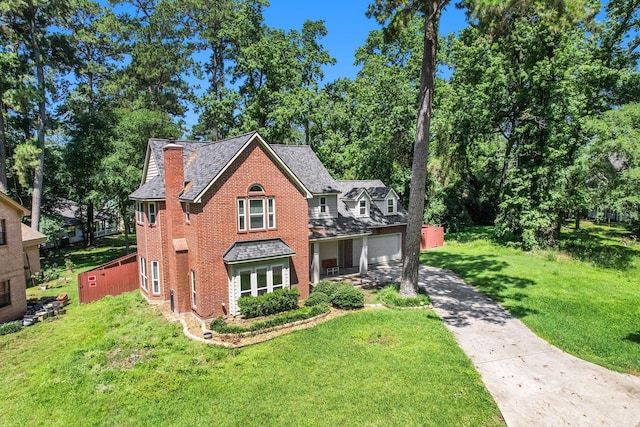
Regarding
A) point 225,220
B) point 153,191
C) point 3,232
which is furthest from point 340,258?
point 3,232

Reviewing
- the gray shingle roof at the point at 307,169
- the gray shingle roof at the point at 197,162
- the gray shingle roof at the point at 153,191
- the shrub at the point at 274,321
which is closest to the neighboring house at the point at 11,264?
the gray shingle roof at the point at 153,191

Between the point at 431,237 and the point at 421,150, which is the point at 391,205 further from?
the point at 421,150

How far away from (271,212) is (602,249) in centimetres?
2575

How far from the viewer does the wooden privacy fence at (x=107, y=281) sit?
65.6 ft

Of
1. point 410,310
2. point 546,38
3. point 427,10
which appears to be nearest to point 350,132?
point 546,38

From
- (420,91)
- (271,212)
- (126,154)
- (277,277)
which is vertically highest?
(420,91)

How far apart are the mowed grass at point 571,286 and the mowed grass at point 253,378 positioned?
450cm

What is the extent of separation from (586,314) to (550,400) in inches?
300

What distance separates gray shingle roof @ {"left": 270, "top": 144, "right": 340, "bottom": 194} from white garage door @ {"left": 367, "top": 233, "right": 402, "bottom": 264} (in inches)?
225

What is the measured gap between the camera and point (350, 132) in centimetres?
4134

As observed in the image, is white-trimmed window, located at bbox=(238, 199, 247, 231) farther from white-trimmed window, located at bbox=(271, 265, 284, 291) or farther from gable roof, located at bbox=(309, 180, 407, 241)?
gable roof, located at bbox=(309, 180, 407, 241)

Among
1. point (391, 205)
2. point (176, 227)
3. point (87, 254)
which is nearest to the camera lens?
point (176, 227)

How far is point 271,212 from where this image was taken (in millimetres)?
17641

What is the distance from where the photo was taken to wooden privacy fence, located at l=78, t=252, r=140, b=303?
20.0m
